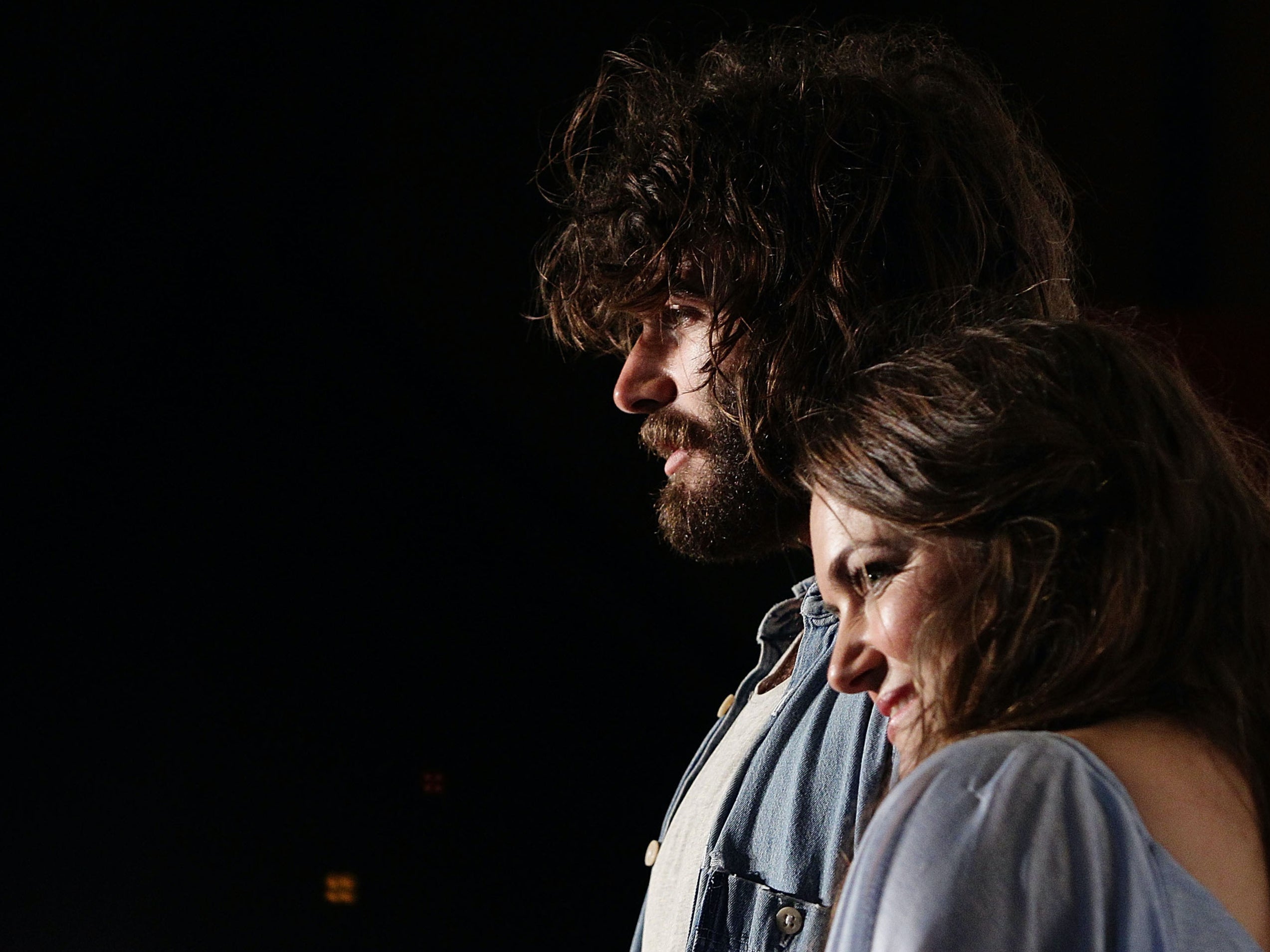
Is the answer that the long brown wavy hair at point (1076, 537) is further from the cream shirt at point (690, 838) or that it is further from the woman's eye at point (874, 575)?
the cream shirt at point (690, 838)

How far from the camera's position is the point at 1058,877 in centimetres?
48

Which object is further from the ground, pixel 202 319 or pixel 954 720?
pixel 202 319

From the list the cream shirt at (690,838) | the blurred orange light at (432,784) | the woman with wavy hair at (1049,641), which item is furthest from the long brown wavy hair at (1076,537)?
the blurred orange light at (432,784)

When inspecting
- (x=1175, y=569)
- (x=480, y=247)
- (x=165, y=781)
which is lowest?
(x=165, y=781)

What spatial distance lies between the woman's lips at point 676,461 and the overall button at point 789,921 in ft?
1.50

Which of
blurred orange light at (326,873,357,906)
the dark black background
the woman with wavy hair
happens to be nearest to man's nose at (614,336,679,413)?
the woman with wavy hair

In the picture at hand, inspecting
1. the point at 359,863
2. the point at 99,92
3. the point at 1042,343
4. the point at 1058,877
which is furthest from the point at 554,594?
the point at 1058,877

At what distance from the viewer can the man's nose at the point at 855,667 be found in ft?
2.37

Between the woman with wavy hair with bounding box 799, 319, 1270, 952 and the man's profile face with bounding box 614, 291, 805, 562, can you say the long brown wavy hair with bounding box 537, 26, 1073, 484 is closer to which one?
the man's profile face with bounding box 614, 291, 805, 562

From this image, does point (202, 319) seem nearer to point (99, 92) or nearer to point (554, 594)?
point (99, 92)

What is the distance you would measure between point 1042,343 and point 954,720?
23cm

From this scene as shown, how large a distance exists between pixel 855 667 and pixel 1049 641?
148 mm

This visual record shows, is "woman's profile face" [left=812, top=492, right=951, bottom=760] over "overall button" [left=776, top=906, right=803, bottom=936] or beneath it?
over

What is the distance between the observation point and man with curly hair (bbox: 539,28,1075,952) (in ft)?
3.31
